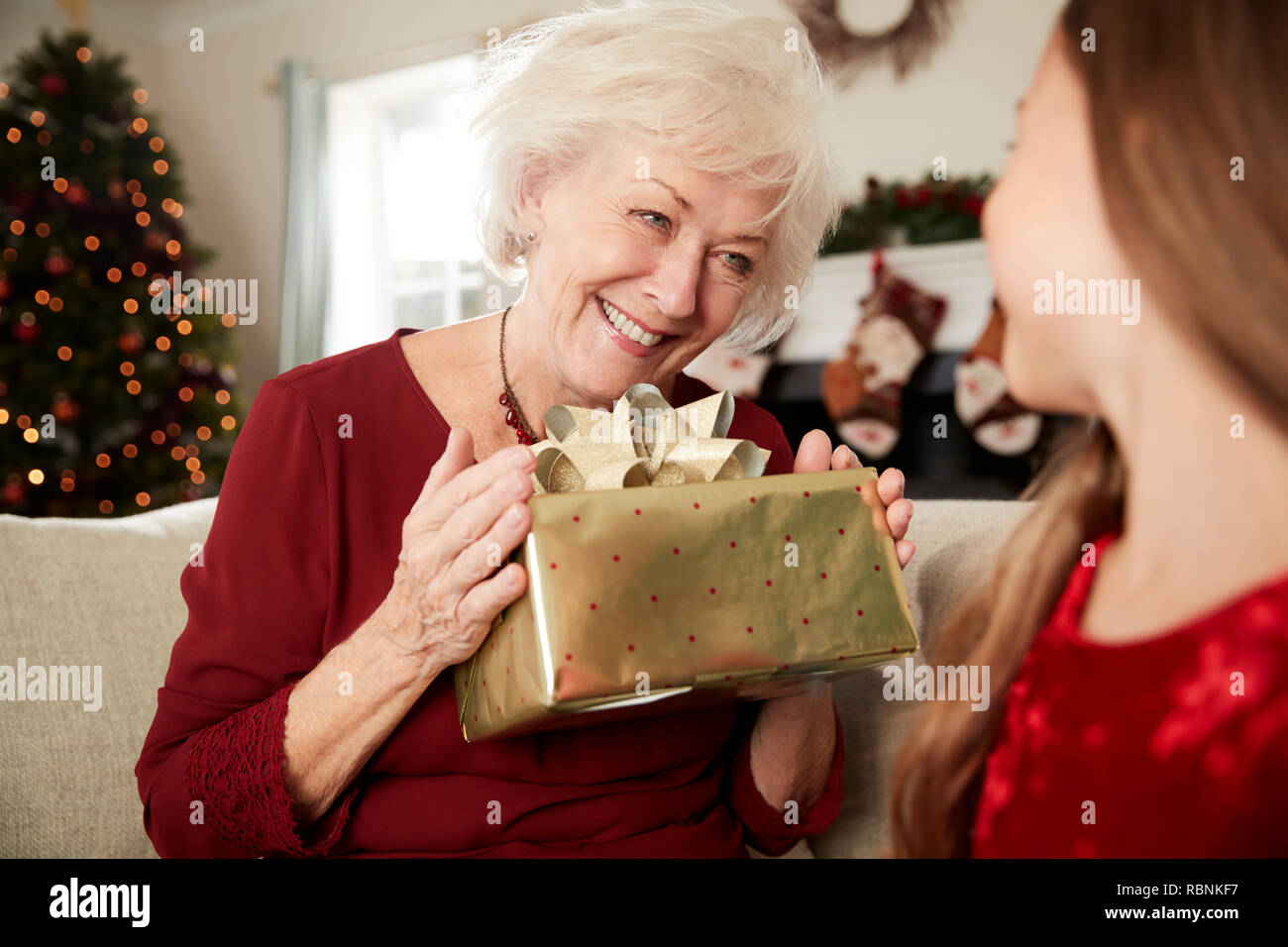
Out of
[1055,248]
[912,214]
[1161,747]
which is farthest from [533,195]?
[912,214]

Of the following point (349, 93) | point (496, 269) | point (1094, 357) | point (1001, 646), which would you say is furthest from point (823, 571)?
point (349, 93)

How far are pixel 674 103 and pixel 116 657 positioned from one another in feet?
2.95

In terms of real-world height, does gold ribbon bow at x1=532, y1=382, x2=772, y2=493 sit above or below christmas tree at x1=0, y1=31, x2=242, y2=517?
below

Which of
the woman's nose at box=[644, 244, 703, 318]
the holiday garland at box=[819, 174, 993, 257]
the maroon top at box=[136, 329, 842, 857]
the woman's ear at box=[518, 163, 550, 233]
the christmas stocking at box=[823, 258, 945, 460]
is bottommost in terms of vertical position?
the maroon top at box=[136, 329, 842, 857]

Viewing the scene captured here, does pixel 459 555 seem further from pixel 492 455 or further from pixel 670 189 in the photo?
pixel 670 189

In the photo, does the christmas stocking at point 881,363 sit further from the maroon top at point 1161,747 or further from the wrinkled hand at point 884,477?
the maroon top at point 1161,747

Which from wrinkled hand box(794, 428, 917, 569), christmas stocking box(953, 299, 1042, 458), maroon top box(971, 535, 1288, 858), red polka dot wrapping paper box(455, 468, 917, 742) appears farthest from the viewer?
christmas stocking box(953, 299, 1042, 458)

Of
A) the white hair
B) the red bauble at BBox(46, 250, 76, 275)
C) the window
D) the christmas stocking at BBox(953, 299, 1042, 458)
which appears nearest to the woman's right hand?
the white hair

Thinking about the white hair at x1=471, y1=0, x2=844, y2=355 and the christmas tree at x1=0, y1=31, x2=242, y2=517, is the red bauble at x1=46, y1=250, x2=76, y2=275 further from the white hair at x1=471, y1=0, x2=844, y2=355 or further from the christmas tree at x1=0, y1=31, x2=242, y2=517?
the white hair at x1=471, y1=0, x2=844, y2=355

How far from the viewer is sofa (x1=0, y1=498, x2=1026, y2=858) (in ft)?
3.50

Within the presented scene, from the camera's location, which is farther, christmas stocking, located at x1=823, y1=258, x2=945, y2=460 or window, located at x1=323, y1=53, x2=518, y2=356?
window, located at x1=323, y1=53, x2=518, y2=356

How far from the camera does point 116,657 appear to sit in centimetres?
116

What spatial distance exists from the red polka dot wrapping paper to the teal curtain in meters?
4.38
